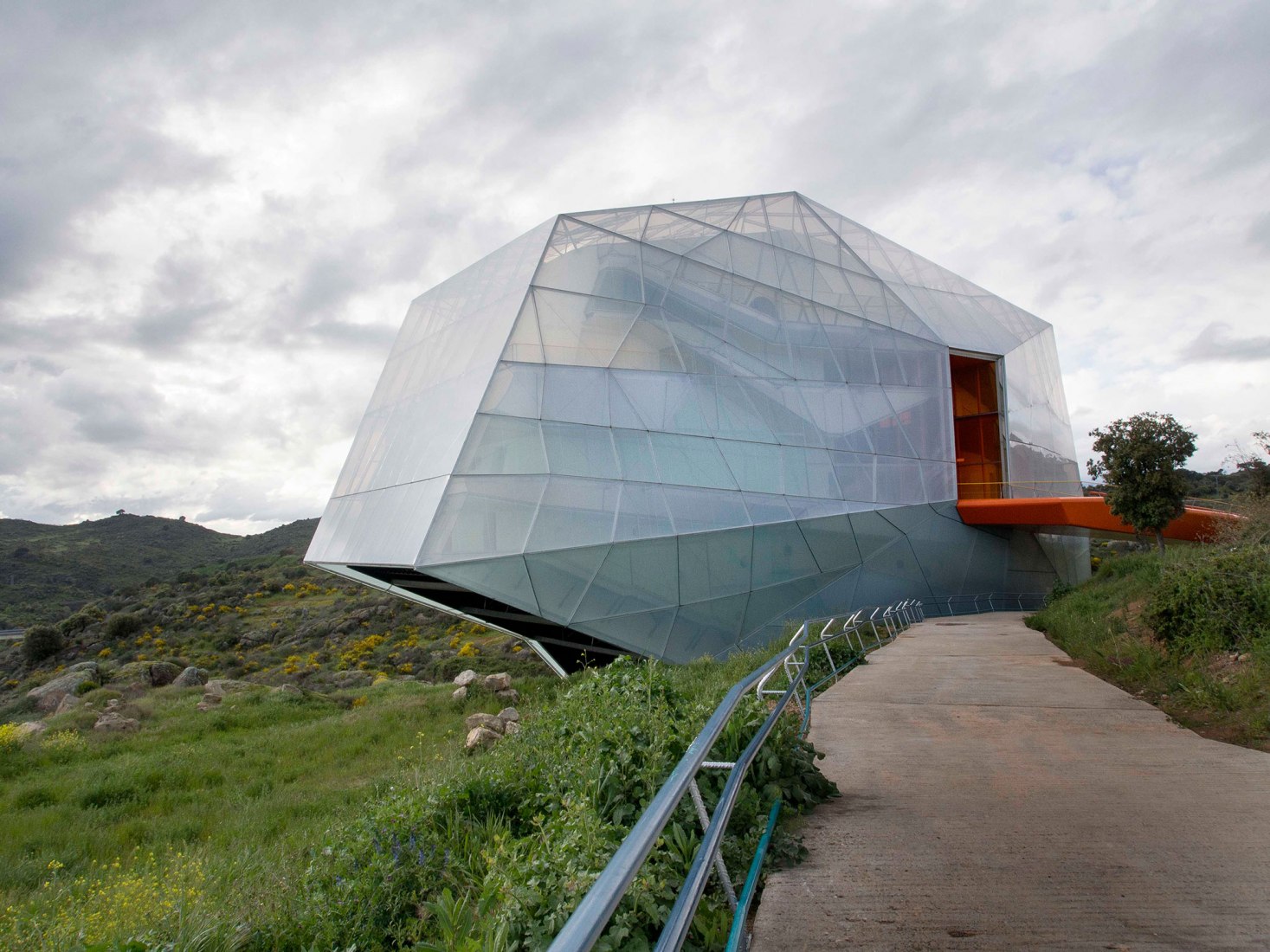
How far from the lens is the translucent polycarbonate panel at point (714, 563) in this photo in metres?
15.3

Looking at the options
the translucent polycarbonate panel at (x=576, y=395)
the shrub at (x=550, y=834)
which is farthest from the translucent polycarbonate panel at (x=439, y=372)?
the shrub at (x=550, y=834)

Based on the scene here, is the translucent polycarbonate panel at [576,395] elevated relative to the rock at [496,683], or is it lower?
elevated

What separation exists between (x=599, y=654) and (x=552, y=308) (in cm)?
790

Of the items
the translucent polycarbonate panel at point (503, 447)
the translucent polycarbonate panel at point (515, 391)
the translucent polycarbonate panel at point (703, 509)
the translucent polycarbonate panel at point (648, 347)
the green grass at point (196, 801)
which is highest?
the translucent polycarbonate panel at point (648, 347)

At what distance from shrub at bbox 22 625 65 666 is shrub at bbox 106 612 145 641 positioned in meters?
2.16

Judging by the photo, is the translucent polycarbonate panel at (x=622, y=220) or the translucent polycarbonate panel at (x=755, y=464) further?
the translucent polycarbonate panel at (x=622, y=220)

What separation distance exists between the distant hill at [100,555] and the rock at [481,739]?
52.2 meters

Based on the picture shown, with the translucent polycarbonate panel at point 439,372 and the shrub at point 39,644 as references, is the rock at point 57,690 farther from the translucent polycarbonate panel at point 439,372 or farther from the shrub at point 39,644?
the shrub at point 39,644

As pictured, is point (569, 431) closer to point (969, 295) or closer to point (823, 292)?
point (823, 292)

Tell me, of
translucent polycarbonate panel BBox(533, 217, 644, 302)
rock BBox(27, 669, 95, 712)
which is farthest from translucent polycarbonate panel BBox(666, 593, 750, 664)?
rock BBox(27, 669, 95, 712)

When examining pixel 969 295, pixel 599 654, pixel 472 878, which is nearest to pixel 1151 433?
pixel 969 295

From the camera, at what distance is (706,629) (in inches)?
630

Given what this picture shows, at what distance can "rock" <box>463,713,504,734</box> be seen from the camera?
14984mm

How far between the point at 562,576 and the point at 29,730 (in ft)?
37.5
